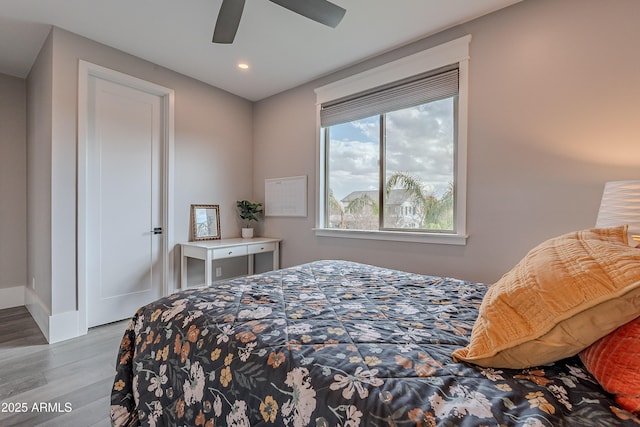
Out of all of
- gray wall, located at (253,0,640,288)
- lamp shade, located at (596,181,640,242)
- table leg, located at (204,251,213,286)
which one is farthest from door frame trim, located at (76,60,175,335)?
lamp shade, located at (596,181,640,242)

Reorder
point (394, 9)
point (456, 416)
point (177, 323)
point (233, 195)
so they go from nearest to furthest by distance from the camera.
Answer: point (456, 416), point (177, 323), point (394, 9), point (233, 195)

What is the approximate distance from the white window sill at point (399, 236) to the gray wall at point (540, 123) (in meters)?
0.06

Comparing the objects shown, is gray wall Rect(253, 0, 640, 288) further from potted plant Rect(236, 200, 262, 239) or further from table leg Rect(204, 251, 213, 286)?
potted plant Rect(236, 200, 262, 239)

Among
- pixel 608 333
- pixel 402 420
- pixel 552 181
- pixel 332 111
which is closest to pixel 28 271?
pixel 332 111

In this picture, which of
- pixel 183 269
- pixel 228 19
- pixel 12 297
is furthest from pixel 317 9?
pixel 12 297

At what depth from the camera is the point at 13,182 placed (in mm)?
3320

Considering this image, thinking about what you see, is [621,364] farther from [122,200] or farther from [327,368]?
[122,200]

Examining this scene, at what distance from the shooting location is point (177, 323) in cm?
120

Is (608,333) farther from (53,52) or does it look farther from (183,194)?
(53,52)

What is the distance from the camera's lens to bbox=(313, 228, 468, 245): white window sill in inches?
97.1

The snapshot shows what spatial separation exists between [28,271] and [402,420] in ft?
14.7

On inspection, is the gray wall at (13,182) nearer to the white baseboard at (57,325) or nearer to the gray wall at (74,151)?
the gray wall at (74,151)

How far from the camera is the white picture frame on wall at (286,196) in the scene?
3.58 meters

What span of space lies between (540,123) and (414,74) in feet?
3.69
